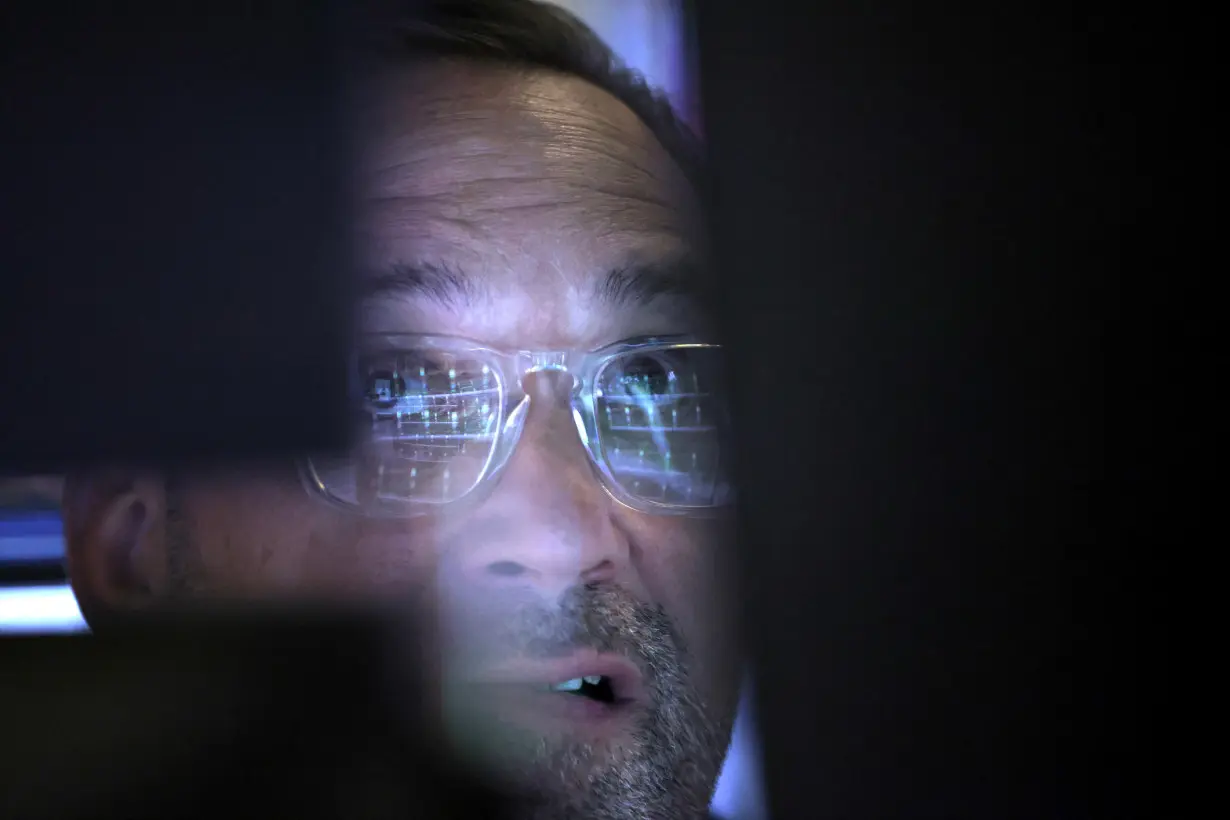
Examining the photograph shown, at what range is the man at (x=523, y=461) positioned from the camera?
64 centimetres

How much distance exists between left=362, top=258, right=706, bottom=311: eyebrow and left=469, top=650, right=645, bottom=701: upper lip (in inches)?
12.2

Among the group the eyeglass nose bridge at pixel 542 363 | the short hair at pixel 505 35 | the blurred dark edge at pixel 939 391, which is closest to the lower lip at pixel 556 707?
the blurred dark edge at pixel 939 391

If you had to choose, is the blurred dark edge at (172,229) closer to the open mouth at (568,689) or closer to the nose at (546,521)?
the nose at (546,521)

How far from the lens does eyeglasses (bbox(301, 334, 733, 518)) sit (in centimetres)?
64

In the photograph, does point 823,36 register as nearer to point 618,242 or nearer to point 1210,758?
point 618,242

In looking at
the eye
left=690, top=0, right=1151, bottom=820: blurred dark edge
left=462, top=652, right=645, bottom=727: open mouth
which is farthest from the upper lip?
the eye

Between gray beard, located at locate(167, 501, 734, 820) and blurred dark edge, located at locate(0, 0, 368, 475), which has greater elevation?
blurred dark edge, located at locate(0, 0, 368, 475)

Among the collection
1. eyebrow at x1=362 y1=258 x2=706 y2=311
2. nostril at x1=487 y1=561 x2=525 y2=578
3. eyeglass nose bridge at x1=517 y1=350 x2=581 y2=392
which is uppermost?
eyebrow at x1=362 y1=258 x2=706 y2=311

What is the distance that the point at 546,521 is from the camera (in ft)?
2.17

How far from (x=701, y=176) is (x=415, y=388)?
13.2 inches

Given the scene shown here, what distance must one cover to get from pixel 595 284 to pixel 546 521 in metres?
0.22

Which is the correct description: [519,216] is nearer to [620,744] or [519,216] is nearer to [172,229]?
[172,229]

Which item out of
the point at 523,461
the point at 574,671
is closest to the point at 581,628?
the point at 574,671

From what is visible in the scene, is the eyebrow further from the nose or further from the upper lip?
the upper lip
